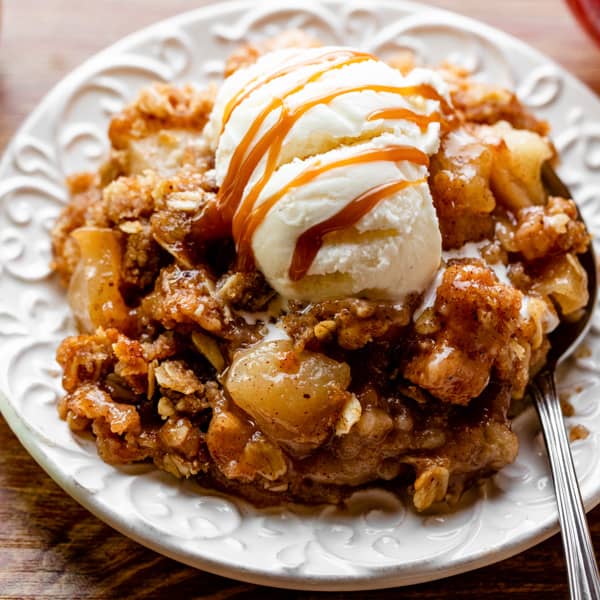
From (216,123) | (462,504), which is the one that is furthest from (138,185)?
(462,504)

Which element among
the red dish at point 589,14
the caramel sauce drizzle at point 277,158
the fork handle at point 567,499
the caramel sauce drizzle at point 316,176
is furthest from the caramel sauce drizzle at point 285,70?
the red dish at point 589,14

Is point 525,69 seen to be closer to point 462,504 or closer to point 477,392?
point 477,392

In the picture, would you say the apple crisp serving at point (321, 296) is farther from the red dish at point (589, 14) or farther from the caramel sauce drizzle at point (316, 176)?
the red dish at point (589, 14)

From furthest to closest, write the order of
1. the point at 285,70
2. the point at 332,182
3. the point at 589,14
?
the point at 589,14 → the point at 285,70 → the point at 332,182

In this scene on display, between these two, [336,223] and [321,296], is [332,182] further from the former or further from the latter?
[321,296]

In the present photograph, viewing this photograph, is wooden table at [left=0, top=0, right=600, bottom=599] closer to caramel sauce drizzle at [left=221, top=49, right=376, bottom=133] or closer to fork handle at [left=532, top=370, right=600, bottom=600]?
fork handle at [left=532, top=370, right=600, bottom=600]

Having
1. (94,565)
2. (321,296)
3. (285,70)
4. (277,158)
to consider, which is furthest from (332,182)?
(94,565)
